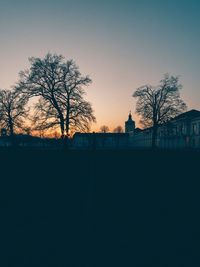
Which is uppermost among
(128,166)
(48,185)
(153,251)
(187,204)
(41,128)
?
(41,128)

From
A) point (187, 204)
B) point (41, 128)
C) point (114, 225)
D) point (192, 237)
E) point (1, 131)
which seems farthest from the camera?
point (1, 131)

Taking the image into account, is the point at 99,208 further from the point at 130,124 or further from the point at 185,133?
the point at 130,124

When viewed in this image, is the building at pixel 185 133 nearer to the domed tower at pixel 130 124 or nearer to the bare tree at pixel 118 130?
A: the domed tower at pixel 130 124

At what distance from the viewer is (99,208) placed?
36.3 ft

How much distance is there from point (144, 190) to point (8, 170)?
581 centimetres

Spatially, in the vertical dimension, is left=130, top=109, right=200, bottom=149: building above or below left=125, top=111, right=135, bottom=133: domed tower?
below

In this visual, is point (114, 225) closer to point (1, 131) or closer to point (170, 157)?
point (170, 157)

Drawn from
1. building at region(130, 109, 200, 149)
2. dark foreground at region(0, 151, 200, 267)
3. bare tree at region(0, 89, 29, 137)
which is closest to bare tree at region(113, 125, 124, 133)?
building at region(130, 109, 200, 149)

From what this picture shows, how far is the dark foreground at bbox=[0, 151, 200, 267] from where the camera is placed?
8727mm

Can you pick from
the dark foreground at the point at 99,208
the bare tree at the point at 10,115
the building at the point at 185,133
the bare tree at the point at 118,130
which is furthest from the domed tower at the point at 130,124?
the dark foreground at the point at 99,208

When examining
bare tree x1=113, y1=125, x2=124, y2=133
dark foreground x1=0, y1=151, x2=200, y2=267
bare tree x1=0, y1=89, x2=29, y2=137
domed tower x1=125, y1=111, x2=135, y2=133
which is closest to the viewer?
dark foreground x1=0, y1=151, x2=200, y2=267

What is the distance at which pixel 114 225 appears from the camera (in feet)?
33.6

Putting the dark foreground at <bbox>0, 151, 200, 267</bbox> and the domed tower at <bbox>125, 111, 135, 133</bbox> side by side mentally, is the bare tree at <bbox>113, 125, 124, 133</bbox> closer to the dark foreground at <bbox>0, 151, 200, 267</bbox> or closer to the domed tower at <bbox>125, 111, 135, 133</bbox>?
the domed tower at <bbox>125, 111, 135, 133</bbox>

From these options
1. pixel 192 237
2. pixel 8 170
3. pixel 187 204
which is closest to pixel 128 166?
pixel 187 204
